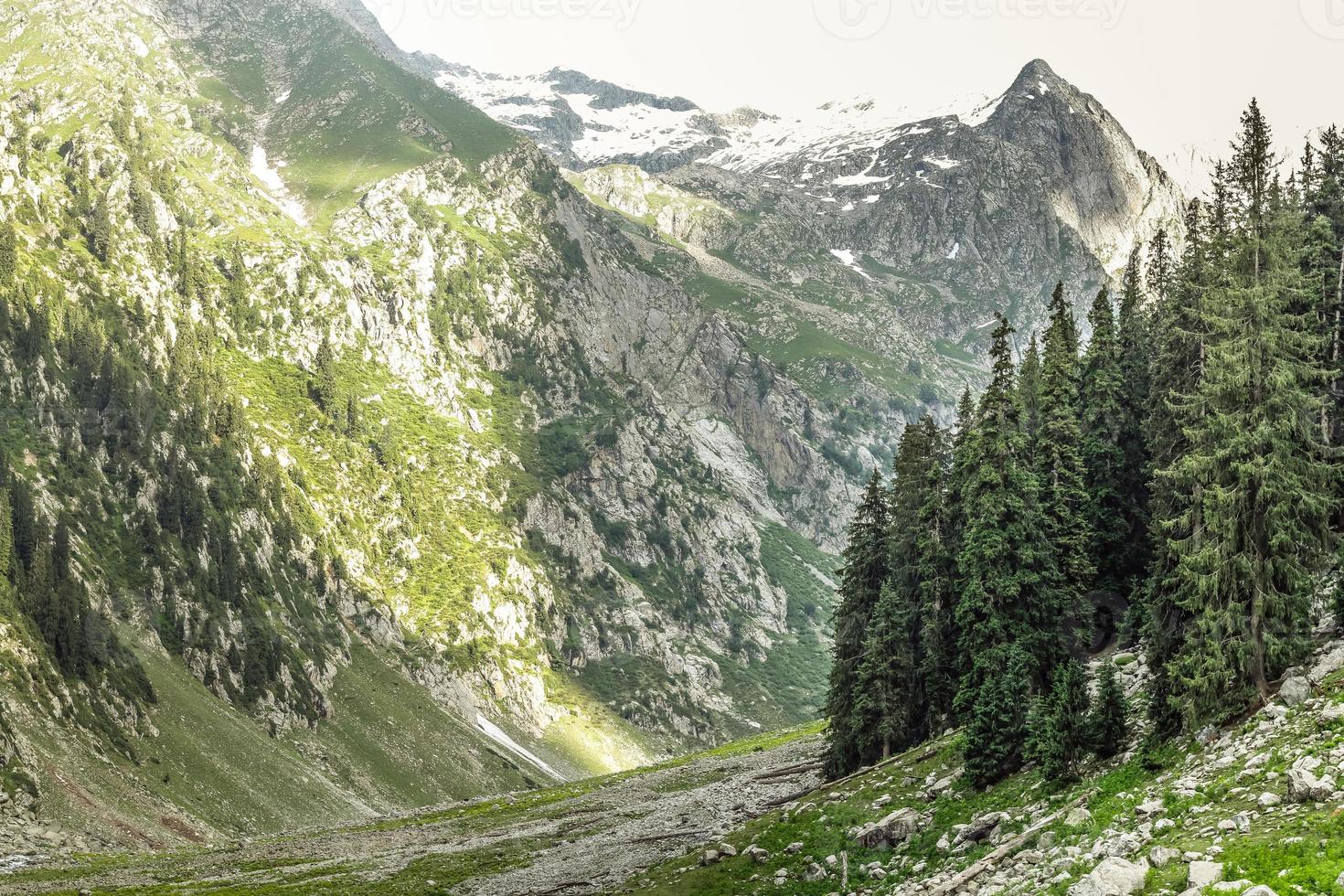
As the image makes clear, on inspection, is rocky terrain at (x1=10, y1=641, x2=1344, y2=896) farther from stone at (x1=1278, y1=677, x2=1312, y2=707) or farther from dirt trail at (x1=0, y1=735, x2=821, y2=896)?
dirt trail at (x1=0, y1=735, x2=821, y2=896)

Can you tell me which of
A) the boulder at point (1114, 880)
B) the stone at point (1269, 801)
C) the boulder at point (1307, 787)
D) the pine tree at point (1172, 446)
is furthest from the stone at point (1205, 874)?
the pine tree at point (1172, 446)

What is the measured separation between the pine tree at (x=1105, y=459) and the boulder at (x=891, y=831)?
21359 mm

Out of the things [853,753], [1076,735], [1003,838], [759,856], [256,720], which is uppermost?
[1076,735]

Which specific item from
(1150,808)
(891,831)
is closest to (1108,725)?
(1150,808)

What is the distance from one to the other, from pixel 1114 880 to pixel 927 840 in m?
14.9

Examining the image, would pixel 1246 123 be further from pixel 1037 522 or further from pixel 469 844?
pixel 469 844

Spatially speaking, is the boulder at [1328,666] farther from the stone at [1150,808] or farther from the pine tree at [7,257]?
the pine tree at [7,257]

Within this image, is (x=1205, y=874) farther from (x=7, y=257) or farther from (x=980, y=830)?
(x=7, y=257)

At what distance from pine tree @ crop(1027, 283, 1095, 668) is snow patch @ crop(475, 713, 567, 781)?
12307 cm

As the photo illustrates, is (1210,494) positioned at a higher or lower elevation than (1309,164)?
lower

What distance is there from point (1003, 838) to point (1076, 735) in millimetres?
4698

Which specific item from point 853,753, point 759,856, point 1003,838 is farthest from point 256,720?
point 1003,838

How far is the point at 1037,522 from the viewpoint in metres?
51.6

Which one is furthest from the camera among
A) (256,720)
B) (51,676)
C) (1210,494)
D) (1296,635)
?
(256,720)
